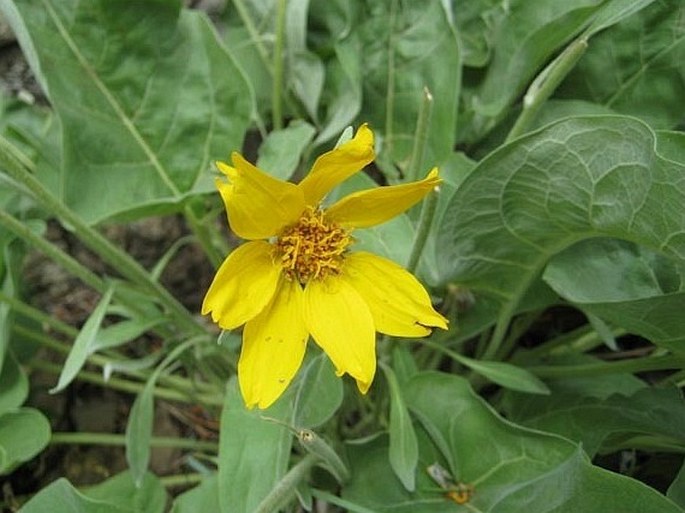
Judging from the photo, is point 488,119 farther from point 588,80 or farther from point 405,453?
point 405,453

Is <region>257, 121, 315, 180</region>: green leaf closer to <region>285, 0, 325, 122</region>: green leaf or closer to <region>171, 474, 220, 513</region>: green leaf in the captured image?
<region>285, 0, 325, 122</region>: green leaf

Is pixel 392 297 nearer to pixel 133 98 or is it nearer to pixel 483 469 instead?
pixel 483 469

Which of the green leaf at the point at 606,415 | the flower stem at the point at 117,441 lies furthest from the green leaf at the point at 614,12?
the flower stem at the point at 117,441

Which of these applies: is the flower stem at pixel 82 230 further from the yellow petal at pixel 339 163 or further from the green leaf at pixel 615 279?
the green leaf at pixel 615 279

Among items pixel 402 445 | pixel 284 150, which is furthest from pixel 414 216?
pixel 402 445

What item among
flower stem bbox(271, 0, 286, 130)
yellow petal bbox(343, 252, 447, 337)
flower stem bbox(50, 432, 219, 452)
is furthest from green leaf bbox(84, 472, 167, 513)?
flower stem bbox(271, 0, 286, 130)

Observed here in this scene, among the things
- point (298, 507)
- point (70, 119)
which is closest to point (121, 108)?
point (70, 119)
